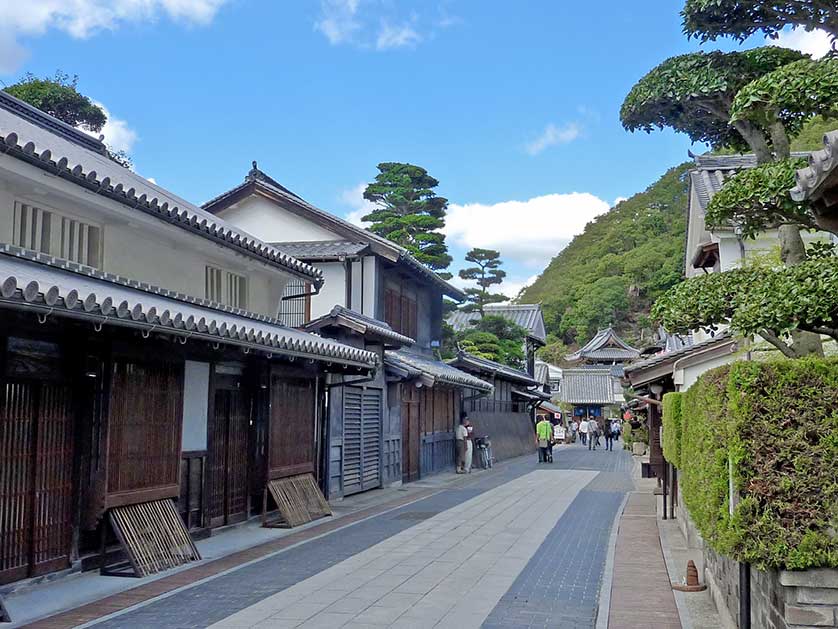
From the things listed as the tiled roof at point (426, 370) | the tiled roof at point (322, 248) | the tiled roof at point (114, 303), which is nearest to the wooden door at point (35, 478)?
the tiled roof at point (114, 303)

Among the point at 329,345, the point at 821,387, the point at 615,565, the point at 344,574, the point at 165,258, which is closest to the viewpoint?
the point at 821,387

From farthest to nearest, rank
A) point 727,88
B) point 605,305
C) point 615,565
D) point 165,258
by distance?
point 605,305
point 165,258
point 615,565
point 727,88

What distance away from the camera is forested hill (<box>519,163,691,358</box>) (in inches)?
3223

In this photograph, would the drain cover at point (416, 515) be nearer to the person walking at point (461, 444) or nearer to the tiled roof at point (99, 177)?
the tiled roof at point (99, 177)

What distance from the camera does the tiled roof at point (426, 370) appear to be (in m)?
21.0

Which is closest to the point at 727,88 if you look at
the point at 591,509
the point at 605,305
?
the point at 591,509

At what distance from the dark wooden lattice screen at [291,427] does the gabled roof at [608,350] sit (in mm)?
58910

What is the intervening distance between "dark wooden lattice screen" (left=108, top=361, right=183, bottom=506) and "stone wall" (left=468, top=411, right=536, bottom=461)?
21.0 m

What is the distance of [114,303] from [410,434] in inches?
641

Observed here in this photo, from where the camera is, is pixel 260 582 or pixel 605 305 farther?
pixel 605 305

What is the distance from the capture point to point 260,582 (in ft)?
31.9

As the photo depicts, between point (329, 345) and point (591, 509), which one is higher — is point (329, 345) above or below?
above

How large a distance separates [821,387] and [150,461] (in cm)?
826

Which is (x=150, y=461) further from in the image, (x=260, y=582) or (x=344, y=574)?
(x=344, y=574)
